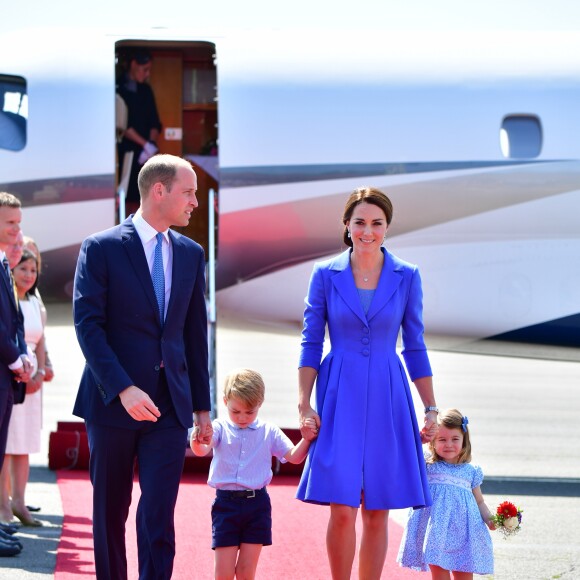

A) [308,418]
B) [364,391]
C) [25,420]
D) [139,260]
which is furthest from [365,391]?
[25,420]

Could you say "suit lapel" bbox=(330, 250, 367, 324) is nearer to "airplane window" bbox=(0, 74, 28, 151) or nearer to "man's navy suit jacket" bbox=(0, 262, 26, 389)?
"man's navy suit jacket" bbox=(0, 262, 26, 389)

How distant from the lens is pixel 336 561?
→ 464 cm

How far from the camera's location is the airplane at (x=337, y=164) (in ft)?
27.9

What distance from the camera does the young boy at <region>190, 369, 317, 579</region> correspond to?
4691mm

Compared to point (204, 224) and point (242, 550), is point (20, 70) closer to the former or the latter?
point (204, 224)

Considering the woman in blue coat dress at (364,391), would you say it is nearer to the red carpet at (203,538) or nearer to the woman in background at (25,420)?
the red carpet at (203,538)

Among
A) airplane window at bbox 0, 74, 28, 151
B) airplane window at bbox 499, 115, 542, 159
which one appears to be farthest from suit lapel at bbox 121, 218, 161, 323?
airplane window at bbox 499, 115, 542, 159

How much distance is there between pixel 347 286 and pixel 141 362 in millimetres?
975

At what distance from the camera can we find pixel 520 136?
344 inches

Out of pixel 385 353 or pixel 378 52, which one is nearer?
pixel 385 353

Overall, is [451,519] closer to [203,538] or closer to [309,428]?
[309,428]

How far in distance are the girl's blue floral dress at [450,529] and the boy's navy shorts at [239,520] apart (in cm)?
64

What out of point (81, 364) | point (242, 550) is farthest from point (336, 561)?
point (81, 364)

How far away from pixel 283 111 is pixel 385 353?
4142mm
